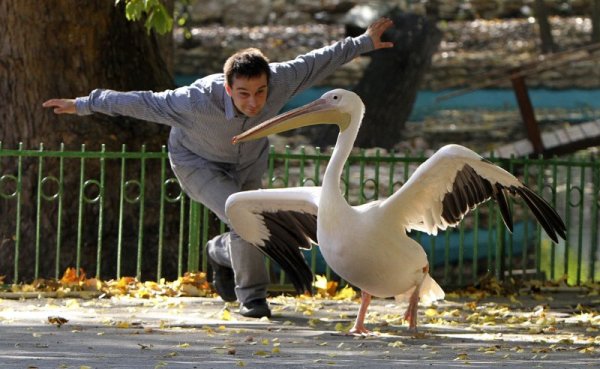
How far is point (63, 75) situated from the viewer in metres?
12.2

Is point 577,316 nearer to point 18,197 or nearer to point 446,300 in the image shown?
point 446,300

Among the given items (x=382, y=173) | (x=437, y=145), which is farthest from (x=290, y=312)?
(x=437, y=145)

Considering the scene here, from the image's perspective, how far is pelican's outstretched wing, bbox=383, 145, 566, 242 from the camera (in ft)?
27.6

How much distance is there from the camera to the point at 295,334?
340 inches

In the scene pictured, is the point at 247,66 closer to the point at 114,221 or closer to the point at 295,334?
the point at 295,334

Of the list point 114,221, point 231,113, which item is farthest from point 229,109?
point 114,221

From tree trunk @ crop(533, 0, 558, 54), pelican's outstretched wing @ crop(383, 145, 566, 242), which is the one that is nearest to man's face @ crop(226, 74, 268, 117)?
pelican's outstretched wing @ crop(383, 145, 566, 242)

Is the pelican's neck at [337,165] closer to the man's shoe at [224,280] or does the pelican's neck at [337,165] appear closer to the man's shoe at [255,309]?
the man's shoe at [255,309]

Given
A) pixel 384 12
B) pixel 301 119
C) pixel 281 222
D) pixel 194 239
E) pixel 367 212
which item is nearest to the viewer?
pixel 367 212

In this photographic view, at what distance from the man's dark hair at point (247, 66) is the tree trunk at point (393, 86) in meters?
10.8

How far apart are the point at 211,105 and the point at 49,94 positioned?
3.73 meters

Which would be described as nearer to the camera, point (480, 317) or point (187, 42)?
point (480, 317)

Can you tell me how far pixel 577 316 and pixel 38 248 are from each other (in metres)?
4.56

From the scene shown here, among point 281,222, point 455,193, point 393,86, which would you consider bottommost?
point 281,222
